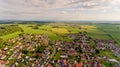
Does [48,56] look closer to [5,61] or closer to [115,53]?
[5,61]

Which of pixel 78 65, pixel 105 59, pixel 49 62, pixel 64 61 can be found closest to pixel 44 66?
pixel 49 62

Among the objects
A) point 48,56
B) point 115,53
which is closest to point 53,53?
point 48,56

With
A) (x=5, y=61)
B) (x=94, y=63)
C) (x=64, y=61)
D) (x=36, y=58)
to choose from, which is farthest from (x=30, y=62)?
(x=94, y=63)

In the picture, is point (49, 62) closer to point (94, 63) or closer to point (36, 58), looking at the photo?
point (36, 58)

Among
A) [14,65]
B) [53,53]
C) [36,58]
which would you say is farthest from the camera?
[53,53]

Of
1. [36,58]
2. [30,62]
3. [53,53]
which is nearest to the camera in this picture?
[30,62]

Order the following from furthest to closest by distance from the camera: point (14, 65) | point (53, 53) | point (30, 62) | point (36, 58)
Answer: point (53, 53) → point (36, 58) → point (30, 62) → point (14, 65)

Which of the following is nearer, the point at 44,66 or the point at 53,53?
the point at 44,66

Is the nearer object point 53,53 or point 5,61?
point 5,61
